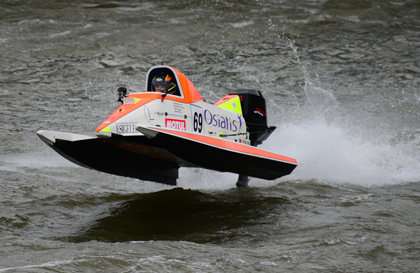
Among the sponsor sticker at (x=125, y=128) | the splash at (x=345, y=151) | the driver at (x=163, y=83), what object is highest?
the driver at (x=163, y=83)

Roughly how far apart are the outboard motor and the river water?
2.82 feet

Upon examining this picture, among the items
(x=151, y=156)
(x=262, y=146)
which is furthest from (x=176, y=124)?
(x=262, y=146)

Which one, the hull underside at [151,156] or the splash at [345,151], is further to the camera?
the splash at [345,151]

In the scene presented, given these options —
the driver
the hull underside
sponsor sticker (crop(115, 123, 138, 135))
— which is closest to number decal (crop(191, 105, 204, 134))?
the driver

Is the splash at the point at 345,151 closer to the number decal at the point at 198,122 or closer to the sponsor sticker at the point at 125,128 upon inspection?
the number decal at the point at 198,122

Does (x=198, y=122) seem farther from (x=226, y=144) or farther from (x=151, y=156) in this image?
(x=151, y=156)

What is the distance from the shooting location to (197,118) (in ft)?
20.8

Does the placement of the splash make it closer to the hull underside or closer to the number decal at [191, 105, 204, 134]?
the hull underside

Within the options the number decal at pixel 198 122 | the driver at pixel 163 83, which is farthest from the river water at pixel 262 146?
the driver at pixel 163 83

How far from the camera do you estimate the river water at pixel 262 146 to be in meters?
4.39

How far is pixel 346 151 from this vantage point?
9219 millimetres

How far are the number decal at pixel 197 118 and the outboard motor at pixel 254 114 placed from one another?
1.36m

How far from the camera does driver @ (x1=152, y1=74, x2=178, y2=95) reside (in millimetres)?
6277

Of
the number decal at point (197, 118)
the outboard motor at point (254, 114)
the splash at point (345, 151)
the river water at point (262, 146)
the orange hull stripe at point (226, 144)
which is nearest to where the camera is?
the river water at point (262, 146)
